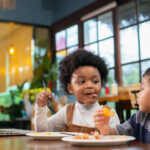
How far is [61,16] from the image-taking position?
6379 mm

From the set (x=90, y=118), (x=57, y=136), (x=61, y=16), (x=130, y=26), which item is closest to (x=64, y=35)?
(x=61, y=16)

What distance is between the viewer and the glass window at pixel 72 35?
5.91 meters

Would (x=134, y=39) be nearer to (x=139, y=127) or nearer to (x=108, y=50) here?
(x=108, y=50)

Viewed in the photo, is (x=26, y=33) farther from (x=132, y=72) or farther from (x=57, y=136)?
(x=57, y=136)

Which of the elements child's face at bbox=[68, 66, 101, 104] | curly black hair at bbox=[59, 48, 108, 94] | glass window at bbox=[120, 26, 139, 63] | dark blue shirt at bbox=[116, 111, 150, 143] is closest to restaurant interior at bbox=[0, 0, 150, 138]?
glass window at bbox=[120, 26, 139, 63]

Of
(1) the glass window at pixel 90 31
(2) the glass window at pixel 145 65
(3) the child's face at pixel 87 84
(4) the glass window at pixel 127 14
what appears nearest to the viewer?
(3) the child's face at pixel 87 84

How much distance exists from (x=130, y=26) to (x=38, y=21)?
2595 mm

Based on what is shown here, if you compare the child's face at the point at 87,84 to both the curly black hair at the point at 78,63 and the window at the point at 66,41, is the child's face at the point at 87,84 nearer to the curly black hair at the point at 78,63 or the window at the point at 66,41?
the curly black hair at the point at 78,63

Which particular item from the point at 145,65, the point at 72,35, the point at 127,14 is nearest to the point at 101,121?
the point at 145,65

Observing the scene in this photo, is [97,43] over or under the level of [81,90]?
over

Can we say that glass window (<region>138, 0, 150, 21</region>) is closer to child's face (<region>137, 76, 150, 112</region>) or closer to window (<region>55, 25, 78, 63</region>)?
window (<region>55, 25, 78, 63</region>)

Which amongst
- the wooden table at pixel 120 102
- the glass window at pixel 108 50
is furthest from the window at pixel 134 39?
the wooden table at pixel 120 102

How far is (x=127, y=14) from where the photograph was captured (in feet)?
15.4

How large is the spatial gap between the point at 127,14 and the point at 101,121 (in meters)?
3.98
